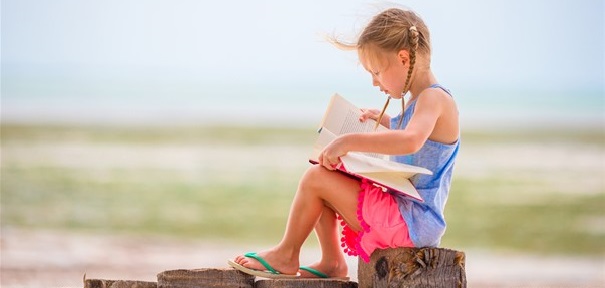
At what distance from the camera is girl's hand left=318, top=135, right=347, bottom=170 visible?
13.1ft

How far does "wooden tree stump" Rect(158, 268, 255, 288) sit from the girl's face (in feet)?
3.09

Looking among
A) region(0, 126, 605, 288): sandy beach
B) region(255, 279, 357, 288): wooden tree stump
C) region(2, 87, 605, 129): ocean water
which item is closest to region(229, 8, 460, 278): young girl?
region(255, 279, 357, 288): wooden tree stump

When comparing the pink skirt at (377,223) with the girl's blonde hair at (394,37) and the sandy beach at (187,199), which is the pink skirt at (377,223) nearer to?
the girl's blonde hair at (394,37)

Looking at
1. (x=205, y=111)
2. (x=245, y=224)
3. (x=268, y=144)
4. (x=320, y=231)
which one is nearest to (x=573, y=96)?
(x=205, y=111)

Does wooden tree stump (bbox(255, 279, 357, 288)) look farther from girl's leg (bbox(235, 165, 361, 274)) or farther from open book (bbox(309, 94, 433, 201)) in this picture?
open book (bbox(309, 94, 433, 201))

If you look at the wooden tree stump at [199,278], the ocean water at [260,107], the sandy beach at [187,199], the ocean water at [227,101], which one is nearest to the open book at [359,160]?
the wooden tree stump at [199,278]

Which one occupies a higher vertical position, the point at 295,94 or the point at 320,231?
the point at 295,94

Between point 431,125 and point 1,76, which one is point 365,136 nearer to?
point 431,125

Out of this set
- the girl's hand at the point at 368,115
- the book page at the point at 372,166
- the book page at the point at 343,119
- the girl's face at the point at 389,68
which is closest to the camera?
the book page at the point at 372,166

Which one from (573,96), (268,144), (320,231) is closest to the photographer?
(320,231)

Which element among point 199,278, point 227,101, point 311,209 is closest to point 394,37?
Result: point 311,209

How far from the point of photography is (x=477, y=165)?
19859mm

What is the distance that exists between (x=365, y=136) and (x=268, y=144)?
20258 mm

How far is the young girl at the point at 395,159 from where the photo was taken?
13.3 feet
